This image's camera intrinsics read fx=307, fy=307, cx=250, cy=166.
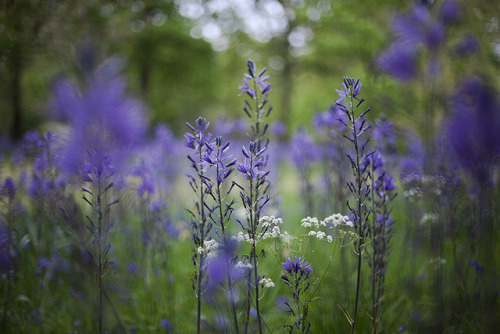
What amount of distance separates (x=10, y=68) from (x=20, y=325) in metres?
2.82

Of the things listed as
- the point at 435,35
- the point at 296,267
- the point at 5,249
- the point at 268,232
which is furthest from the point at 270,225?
the point at 5,249

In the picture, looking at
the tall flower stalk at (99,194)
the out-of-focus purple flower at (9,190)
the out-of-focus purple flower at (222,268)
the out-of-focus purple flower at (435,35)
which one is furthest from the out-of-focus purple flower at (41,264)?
the out-of-focus purple flower at (435,35)

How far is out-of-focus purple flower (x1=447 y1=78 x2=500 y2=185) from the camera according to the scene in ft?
5.27

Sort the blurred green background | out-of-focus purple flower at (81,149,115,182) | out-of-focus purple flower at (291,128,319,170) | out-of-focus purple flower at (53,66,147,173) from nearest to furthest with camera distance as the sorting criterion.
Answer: out-of-focus purple flower at (53,66,147,173) < out-of-focus purple flower at (81,149,115,182) < out-of-focus purple flower at (291,128,319,170) < the blurred green background

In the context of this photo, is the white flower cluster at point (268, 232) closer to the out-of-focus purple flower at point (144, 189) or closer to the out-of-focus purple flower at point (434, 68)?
the out-of-focus purple flower at point (434, 68)

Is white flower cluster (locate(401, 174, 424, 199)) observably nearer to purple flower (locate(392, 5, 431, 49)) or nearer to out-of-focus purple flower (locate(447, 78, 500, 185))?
out-of-focus purple flower (locate(447, 78, 500, 185))

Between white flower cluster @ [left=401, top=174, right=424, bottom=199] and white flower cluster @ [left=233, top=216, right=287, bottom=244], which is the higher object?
white flower cluster @ [left=401, top=174, right=424, bottom=199]

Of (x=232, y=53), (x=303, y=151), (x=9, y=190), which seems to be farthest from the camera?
(x=232, y=53)

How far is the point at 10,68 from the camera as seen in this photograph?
3.53 meters

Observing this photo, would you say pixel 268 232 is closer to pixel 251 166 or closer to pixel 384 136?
pixel 251 166

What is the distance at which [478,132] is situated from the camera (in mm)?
1672

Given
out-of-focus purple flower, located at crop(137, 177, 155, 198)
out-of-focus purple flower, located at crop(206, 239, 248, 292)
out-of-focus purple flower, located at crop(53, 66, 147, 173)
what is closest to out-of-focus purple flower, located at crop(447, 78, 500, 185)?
out-of-focus purple flower, located at crop(206, 239, 248, 292)

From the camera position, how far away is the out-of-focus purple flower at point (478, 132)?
5.27 ft

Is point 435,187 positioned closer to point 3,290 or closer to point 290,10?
point 3,290
